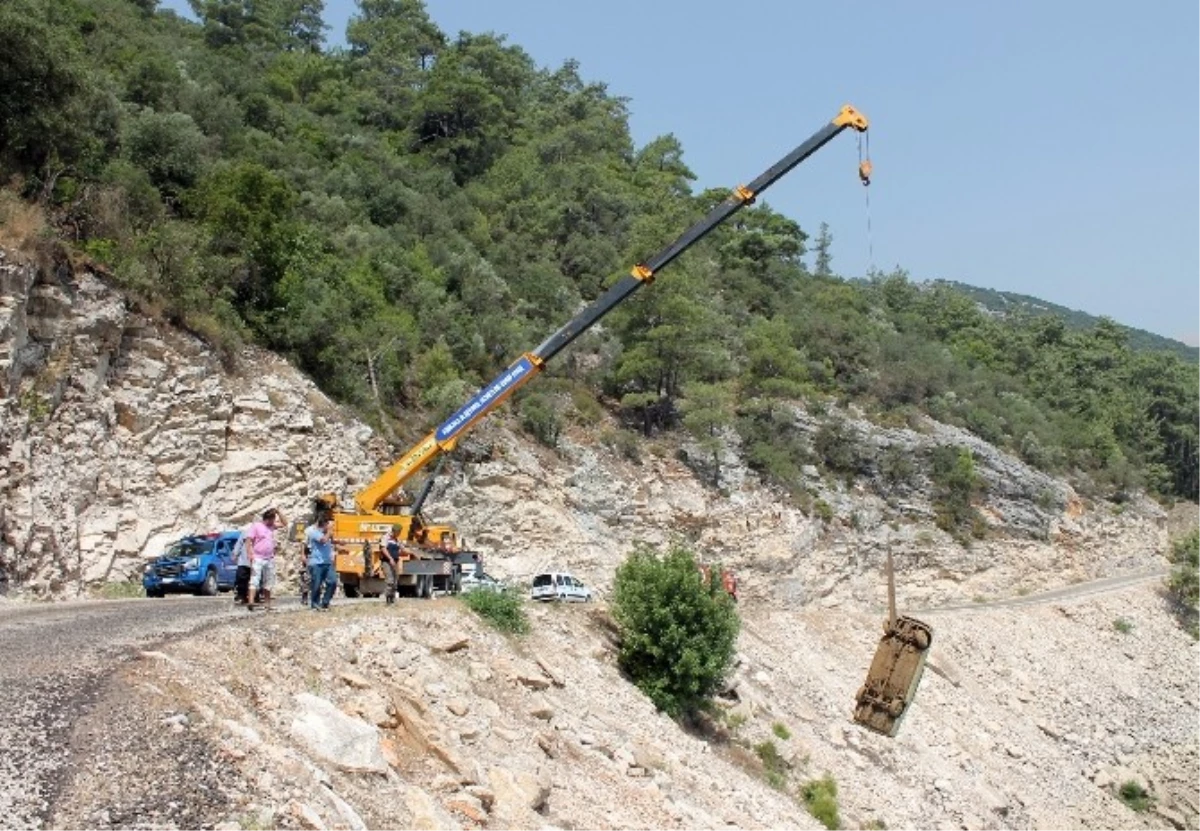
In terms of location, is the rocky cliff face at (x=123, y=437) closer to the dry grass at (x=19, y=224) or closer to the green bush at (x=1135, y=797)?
the dry grass at (x=19, y=224)

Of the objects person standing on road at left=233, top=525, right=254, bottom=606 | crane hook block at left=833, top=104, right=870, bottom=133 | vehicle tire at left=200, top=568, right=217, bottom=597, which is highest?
crane hook block at left=833, top=104, right=870, bottom=133

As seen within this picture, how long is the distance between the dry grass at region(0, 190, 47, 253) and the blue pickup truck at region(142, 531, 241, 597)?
7998 millimetres

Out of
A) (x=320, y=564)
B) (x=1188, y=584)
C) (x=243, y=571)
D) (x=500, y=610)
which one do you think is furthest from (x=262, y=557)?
(x=1188, y=584)

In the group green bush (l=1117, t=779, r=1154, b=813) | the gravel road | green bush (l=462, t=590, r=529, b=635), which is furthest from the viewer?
green bush (l=1117, t=779, r=1154, b=813)

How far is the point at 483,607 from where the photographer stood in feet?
62.5

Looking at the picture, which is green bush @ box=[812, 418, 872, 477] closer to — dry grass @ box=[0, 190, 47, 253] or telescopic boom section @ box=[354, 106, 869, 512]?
telescopic boom section @ box=[354, 106, 869, 512]

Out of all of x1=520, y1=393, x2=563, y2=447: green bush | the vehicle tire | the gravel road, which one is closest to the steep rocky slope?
the gravel road

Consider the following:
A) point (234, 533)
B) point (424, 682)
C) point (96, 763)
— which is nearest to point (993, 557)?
point (234, 533)

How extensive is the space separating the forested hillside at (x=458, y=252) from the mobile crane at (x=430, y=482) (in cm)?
991

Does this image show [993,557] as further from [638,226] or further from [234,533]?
[234,533]

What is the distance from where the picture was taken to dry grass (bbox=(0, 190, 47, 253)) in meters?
24.6

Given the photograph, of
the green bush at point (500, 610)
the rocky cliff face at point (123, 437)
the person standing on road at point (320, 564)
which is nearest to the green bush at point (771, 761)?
the green bush at point (500, 610)

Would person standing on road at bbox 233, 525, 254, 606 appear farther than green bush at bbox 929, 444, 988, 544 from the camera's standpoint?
No

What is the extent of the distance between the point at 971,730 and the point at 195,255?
26937mm
